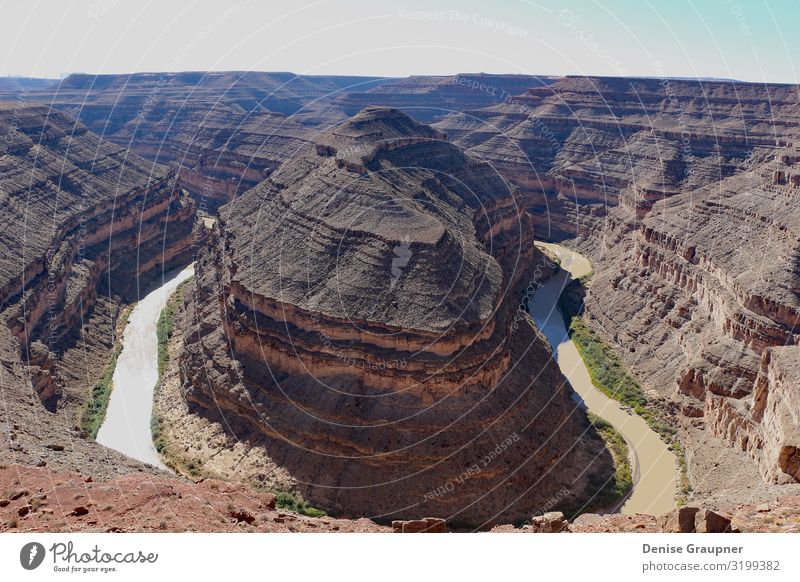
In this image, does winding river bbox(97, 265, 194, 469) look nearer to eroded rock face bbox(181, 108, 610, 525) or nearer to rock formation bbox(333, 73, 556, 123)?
eroded rock face bbox(181, 108, 610, 525)

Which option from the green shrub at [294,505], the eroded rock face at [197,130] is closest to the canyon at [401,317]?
the green shrub at [294,505]

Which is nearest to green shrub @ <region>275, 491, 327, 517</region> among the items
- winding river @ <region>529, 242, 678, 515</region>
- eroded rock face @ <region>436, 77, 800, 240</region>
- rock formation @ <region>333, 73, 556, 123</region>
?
winding river @ <region>529, 242, 678, 515</region>

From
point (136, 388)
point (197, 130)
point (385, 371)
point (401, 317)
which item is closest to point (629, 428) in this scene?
point (401, 317)

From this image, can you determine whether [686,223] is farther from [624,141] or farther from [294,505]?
[294,505]

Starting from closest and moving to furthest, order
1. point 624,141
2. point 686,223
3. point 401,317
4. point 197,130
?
point 401,317 < point 686,223 < point 624,141 < point 197,130

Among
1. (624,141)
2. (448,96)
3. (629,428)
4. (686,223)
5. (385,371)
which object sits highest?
(448,96)
